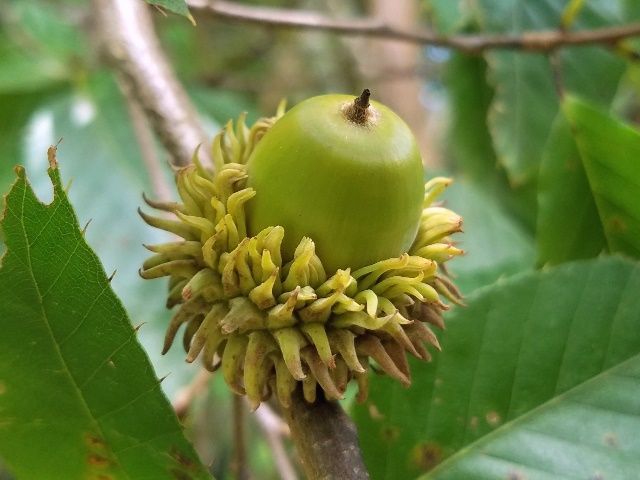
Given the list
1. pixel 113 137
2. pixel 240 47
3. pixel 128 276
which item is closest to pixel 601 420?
pixel 128 276

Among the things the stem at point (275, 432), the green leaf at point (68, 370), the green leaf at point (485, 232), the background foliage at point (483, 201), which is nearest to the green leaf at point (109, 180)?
the background foliage at point (483, 201)

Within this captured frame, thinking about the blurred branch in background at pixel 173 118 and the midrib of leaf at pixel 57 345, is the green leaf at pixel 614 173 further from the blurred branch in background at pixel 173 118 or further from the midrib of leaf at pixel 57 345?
the midrib of leaf at pixel 57 345

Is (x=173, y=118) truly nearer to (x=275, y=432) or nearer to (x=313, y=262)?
(x=313, y=262)

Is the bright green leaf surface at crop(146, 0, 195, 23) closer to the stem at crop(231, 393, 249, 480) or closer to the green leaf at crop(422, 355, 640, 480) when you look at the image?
the green leaf at crop(422, 355, 640, 480)

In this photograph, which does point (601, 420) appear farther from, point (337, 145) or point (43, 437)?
point (43, 437)

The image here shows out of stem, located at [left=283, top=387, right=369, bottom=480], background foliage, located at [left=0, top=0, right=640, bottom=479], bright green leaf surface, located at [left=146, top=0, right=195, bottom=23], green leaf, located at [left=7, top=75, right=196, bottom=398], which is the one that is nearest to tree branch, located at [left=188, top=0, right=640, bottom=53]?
background foliage, located at [left=0, top=0, right=640, bottom=479]

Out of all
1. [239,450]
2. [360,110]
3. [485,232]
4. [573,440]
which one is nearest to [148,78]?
[360,110]
